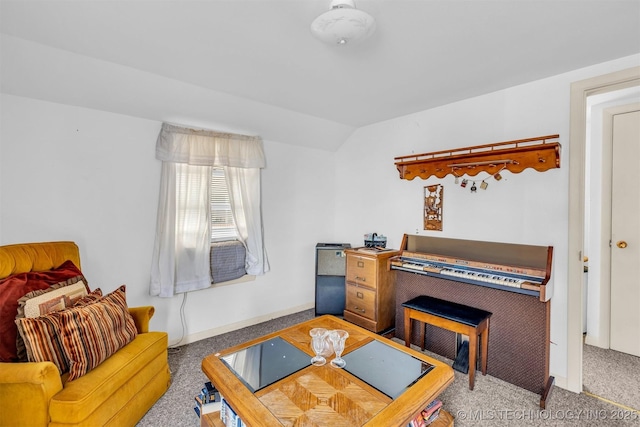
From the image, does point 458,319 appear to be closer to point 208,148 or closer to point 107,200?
point 208,148

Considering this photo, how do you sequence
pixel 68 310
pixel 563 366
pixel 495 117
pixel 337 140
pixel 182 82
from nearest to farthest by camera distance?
1. pixel 68 310
2. pixel 563 366
3. pixel 182 82
4. pixel 495 117
5. pixel 337 140

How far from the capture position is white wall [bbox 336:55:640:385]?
2.27 m

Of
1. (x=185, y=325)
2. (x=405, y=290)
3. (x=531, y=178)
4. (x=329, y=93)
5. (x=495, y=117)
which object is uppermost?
(x=329, y=93)

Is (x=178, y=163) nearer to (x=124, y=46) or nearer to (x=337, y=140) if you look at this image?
(x=124, y=46)

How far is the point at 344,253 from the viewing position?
342 centimetres

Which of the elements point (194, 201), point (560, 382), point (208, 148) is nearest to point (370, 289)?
point (560, 382)

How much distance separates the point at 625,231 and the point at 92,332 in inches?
166

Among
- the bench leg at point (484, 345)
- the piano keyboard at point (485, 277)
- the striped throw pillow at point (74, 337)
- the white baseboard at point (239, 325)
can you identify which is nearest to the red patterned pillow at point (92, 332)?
the striped throw pillow at point (74, 337)

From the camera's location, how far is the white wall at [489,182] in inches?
89.4

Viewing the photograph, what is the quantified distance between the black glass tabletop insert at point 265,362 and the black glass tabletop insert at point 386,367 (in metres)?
0.29

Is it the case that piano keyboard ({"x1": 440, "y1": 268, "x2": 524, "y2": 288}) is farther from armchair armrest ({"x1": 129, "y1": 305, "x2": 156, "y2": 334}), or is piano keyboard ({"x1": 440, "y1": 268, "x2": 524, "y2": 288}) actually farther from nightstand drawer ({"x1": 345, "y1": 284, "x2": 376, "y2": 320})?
armchair armrest ({"x1": 129, "y1": 305, "x2": 156, "y2": 334})

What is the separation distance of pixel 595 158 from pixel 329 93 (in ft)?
8.59

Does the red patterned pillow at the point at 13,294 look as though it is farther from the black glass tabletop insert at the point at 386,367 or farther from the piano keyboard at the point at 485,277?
the piano keyboard at the point at 485,277

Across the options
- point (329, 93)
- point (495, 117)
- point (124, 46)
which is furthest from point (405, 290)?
point (124, 46)
